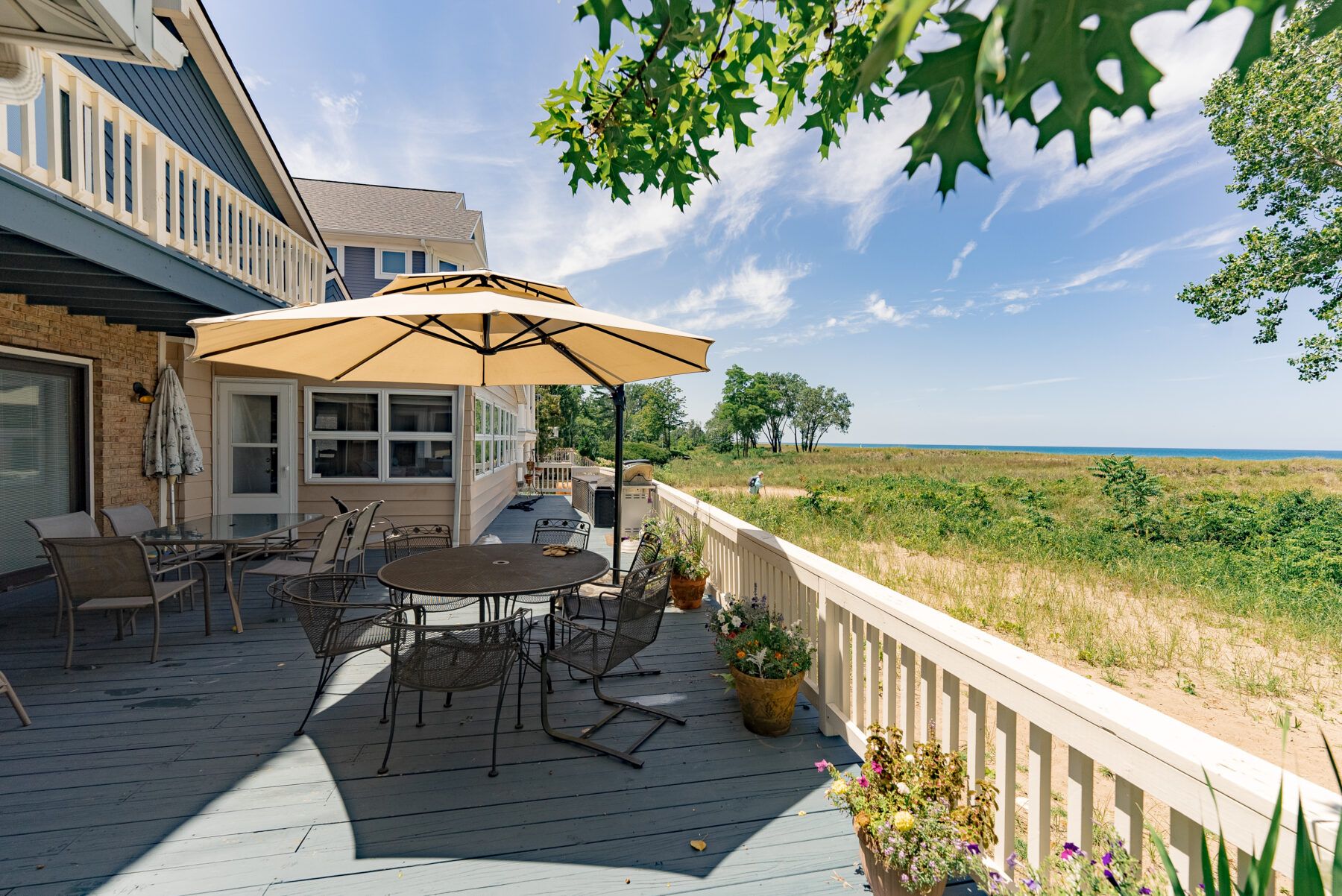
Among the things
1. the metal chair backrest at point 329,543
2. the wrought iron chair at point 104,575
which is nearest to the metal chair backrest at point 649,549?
the metal chair backrest at point 329,543

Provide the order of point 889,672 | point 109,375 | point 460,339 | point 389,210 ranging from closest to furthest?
1. point 889,672
2. point 460,339
3. point 109,375
4. point 389,210

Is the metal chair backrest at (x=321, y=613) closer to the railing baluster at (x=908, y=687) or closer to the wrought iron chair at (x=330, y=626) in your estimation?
the wrought iron chair at (x=330, y=626)

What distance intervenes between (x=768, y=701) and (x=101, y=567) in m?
4.42

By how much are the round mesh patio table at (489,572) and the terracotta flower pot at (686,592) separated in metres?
1.33

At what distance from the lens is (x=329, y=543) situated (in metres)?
4.54

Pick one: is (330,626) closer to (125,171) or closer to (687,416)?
(125,171)

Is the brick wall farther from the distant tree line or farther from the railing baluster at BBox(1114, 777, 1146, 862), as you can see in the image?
the distant tree line

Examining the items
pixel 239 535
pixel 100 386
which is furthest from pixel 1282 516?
pixel 100 386

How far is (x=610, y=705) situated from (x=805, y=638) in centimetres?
118

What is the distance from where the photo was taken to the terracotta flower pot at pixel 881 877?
1.65 metres

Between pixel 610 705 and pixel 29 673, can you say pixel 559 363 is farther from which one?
pixel 29 673

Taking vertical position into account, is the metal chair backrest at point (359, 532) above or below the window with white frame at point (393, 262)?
below

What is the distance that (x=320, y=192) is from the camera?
12.8 meters

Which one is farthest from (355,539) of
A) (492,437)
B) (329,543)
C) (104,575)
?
(492,437)
